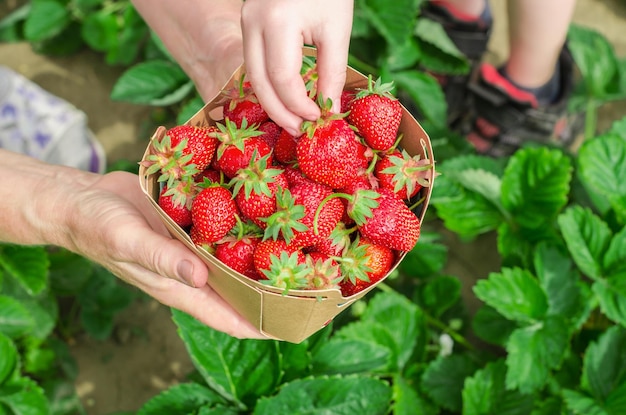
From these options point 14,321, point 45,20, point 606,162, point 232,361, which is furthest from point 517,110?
point 45,20

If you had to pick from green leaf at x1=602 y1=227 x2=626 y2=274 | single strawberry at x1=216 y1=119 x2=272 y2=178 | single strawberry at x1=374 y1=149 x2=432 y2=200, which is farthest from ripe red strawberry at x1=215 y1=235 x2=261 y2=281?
green leaf at x1=602 y1=227 x2=626 y2=274

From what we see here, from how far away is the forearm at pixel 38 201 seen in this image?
1314 millimetres

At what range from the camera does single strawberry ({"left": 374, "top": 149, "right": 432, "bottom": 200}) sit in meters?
1.04

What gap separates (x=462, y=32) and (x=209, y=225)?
57.4 inches

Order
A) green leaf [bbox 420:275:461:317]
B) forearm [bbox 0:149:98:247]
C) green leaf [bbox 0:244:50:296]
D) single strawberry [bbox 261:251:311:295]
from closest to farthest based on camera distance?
1. single strawberry [bbox 261:251:311:295]
2. forearm [bbox 0:149:98:247]
3. green leaf [bbox 0:244:50:296]
4. green leaf [bbox 420:275:461:317]

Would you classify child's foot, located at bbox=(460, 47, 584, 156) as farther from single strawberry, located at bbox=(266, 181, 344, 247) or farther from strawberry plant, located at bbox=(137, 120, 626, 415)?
single strawberry, located at bbox=(266, 181, 344, 247)

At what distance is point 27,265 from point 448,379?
1105 mm

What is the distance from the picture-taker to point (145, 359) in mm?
2049

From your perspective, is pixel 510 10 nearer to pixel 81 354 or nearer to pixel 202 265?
pixel 202 265

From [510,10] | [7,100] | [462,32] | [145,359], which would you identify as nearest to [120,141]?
[7,100]

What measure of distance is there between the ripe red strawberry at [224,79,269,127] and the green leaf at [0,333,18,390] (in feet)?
2.67

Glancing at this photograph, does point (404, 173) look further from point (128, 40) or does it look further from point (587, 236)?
point (128, 40)

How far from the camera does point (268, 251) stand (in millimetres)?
980

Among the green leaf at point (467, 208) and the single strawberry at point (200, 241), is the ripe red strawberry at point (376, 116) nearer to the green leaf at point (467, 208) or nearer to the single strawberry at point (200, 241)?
the single strawberry at point (200, 241)
